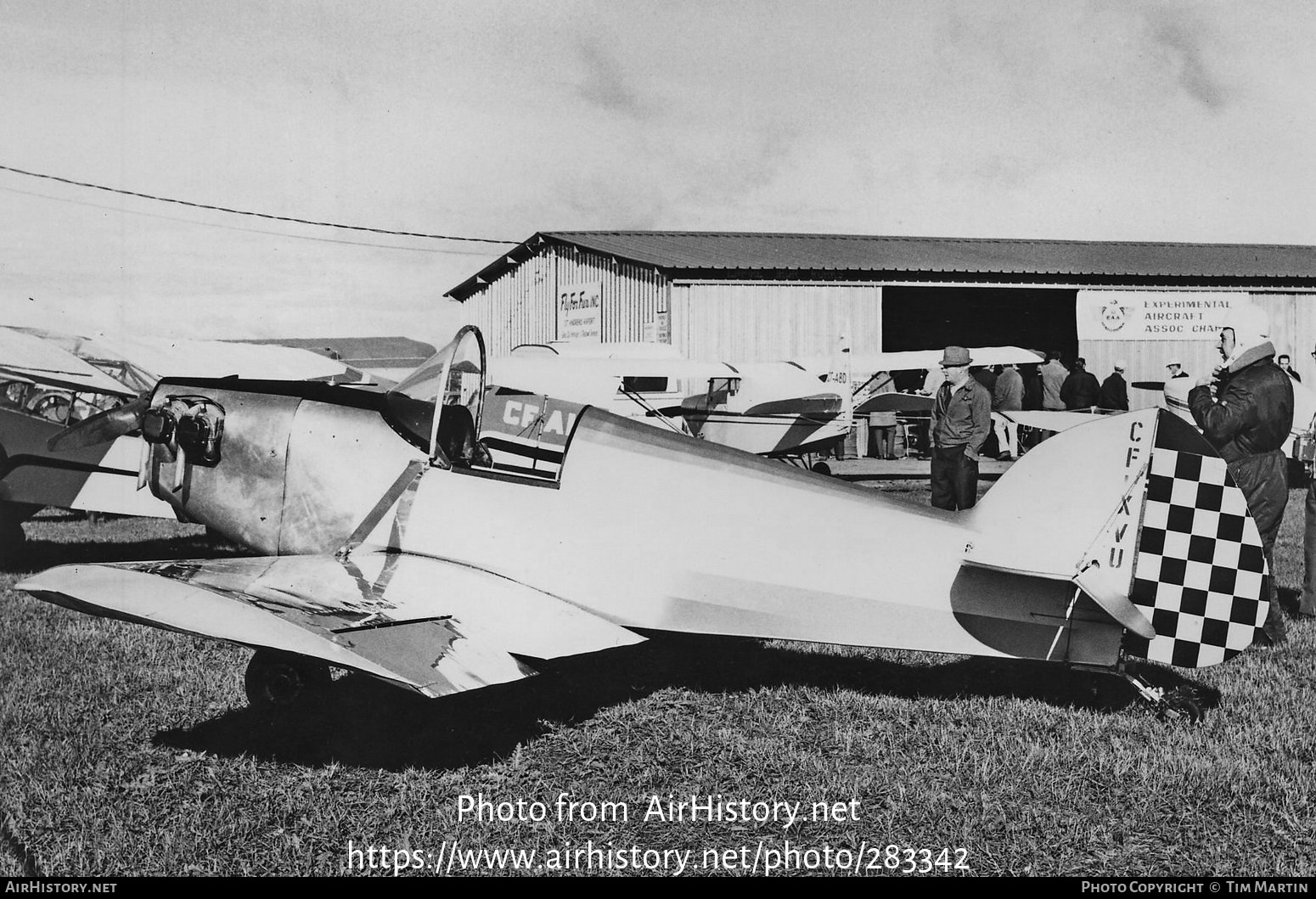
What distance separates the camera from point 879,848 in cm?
301

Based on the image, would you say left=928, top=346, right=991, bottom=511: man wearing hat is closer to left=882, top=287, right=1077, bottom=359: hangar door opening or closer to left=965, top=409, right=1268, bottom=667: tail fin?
left=965, top=409, right=1268, bottom=667: tail fin

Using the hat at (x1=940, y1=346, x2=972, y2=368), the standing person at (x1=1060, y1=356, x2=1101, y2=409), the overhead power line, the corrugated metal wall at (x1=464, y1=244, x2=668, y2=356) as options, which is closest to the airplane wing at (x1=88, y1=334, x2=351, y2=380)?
the overhead power line

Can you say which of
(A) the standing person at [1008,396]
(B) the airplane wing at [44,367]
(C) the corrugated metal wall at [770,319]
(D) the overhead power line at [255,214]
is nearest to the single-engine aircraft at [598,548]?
(D) the overhead power line at [255,214]

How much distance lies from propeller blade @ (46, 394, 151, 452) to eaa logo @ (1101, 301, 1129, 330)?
21.1 meters

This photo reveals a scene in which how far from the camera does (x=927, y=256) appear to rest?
22078 millimetres

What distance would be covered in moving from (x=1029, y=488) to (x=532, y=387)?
26.7 feet

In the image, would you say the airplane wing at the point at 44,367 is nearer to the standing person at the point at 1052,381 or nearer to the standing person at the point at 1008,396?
the standing person at the point at 1008,396

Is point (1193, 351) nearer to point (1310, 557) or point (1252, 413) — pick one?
point (1310, 557)

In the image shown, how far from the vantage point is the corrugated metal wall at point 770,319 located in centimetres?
1864

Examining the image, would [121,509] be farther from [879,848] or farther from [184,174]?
[879,848]

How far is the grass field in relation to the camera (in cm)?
297

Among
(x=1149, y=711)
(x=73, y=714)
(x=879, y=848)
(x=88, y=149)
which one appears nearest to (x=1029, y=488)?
(x=1149, y=711)

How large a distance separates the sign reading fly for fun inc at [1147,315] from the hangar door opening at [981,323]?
285 inches

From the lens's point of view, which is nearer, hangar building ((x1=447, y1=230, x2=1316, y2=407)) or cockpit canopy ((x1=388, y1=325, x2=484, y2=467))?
cockpit canopy ((x1=388, y1=325, x2=484, y2=467))
